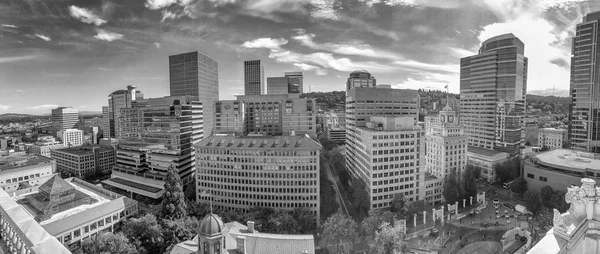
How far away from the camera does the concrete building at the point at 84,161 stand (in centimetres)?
5812

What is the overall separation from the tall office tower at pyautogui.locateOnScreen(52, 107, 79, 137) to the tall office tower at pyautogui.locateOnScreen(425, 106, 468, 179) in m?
125

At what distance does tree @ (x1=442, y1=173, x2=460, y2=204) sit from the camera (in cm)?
3603

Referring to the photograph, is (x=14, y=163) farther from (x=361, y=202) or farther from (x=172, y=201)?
(x=361, y=202)

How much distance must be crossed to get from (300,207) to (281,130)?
2829cm

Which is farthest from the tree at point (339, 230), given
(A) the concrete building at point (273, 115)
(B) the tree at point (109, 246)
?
(A) the concrete building at point (273, 115)

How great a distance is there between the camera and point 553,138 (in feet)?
217

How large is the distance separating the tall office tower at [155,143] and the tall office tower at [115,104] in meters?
33.8

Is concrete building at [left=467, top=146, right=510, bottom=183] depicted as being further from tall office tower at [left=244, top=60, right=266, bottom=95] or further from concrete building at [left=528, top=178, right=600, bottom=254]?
tall office tower at [left=244, top=60, right=266, bottom=95]

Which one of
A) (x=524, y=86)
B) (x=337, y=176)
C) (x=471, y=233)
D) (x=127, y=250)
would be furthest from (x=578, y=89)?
(x=127, y=250)

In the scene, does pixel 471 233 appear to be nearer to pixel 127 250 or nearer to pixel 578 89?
pixel 127 250

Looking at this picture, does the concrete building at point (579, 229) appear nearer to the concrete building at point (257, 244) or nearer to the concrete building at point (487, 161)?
the concrete building at point (257, 244)

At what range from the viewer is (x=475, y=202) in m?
38.1

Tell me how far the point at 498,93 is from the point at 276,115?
43.3m

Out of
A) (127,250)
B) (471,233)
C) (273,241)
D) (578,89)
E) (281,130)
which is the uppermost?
(578,89)
